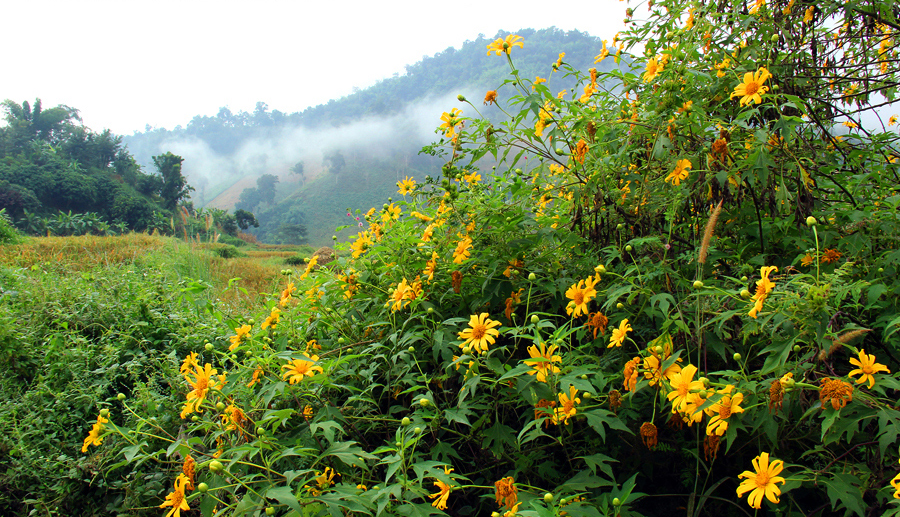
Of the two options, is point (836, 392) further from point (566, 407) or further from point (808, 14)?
point (808, 14)

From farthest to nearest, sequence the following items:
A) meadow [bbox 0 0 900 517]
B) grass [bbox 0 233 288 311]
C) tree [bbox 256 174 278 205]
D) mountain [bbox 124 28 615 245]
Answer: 1. tree [bbox 256 174 278 205]
2. mountain [bbox 124 28 615 245]
3. grass [bbox 0 233 288 311]
4. meadow [bbox 0 0 900 517]

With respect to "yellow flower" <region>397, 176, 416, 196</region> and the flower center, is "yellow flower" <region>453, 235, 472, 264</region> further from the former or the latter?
the flower center

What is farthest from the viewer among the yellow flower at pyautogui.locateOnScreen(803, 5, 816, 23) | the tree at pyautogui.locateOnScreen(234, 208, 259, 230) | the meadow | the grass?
the tree at pyautogui.locateOnScreen(234, 208, 259, 230)

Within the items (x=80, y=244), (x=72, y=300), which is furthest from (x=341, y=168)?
(x=72, y=300)

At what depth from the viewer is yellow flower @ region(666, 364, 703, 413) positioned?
0.84m

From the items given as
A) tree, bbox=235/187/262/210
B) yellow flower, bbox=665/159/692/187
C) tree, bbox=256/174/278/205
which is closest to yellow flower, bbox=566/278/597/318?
yellow flower, bbox=665/159/692/187

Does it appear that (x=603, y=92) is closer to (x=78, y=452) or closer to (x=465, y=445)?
(x=465, y=445)

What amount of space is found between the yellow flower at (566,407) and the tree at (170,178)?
35757 mm

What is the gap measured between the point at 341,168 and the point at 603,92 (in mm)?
62764

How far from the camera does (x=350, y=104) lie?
274 ft

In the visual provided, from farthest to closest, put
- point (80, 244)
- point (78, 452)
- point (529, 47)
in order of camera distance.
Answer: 1. point (529, 47)
2. point (80, 244)
3. point (78, 452)

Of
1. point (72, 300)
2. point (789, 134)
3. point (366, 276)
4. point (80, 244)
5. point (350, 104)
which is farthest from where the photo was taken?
point (350, 104)

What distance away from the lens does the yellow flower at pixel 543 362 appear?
3.12ft

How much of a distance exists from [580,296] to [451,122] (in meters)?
0.74
